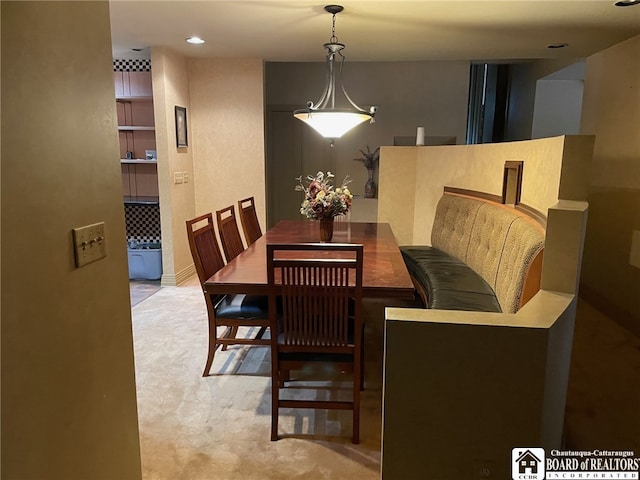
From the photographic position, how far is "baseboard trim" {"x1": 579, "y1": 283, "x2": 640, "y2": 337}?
358cm

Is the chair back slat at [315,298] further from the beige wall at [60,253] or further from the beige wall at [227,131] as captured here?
the beige wall at [227,131]

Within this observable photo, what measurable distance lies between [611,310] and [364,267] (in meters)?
2.69

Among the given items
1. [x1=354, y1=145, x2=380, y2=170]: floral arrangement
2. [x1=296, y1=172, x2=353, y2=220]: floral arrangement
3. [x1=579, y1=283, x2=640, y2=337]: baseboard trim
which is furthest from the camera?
[x1=354, y1=145, x2=380, y2=170]: floral arrangement

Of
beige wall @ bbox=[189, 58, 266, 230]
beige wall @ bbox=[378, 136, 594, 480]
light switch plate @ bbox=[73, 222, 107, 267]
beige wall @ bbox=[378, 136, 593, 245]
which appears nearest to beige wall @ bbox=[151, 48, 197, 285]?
beige wall @ bbox=[189, 58, 266, 230]

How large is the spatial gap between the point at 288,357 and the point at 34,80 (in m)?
1.54

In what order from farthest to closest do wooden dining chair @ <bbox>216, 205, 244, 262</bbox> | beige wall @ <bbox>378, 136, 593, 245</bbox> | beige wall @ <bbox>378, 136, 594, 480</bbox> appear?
wooden dining chair @ <bbox>216, 205, 244, 262</bbox> → beige wall @ <bbox>378, 136, 593, 245</bbox> → beige wall @ <bbox>378, 136, 594, 480</bbox>

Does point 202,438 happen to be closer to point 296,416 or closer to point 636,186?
point 296,416

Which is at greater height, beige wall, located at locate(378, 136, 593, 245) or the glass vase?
beige wall, located at locate(378, 136, 593, 245)

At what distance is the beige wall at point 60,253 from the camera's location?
100 cm

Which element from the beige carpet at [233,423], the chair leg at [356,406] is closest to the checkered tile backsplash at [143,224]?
the beige carpet at [233,423]

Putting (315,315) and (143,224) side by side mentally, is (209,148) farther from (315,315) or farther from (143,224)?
(315,315)

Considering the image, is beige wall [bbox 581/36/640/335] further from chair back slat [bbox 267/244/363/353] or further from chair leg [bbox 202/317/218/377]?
chair leg [bbox 202/317/218/377]

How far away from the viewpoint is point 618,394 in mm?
2654

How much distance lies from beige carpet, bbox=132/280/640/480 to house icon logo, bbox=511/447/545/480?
2.13ft
